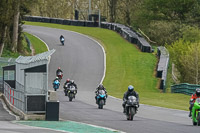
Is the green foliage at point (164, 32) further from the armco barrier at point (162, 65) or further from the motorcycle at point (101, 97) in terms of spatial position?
the motorcycle at point (101, 97)

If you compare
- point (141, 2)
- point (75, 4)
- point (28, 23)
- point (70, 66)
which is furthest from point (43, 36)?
point (75, 4)

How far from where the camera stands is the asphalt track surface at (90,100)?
19.0 m

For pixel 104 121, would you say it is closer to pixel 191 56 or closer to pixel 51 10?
pixel 191 56

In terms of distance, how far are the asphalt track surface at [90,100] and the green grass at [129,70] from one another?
3.96 ft

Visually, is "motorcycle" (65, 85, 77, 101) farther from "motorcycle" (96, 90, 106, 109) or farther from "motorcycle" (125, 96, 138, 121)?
"motorcycle" (125, 96, 138, 121)

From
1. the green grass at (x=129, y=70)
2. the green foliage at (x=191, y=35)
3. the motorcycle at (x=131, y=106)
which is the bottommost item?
the green grass at (x=129, y=70)

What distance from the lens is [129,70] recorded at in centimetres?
5325

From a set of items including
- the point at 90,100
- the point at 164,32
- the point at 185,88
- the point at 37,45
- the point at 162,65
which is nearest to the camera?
the point at 90,100

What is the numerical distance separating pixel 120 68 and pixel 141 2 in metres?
42.5

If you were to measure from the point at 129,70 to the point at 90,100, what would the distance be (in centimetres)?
2041

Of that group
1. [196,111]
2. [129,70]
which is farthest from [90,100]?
[129,70]

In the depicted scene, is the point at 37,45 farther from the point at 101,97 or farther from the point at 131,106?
the point at 131,106

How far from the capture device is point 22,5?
56.4m

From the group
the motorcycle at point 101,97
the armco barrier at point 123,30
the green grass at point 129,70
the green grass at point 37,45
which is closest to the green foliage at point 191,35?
the armco barrier at point 123,30
